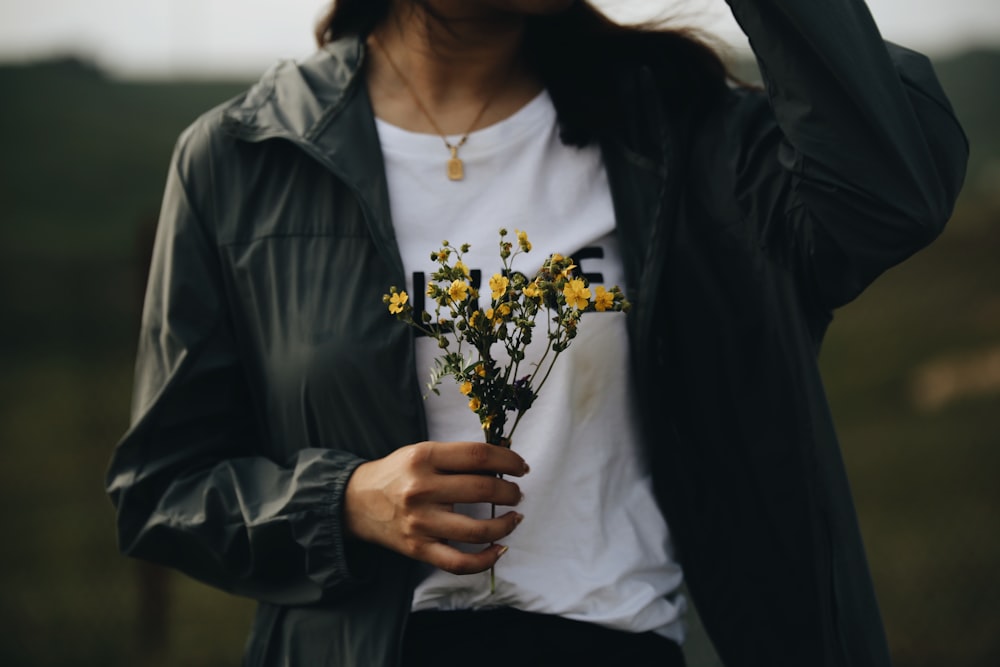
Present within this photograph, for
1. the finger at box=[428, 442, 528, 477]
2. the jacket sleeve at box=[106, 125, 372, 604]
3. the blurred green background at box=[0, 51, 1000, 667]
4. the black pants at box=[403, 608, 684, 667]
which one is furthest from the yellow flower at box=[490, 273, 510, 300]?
the blurred green background at box=[0, 51, 1000, 667]

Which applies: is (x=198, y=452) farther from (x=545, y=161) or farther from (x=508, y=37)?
(x=508, y=37)

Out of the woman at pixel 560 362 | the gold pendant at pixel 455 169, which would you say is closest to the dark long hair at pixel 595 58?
the woman at pixel 560 362

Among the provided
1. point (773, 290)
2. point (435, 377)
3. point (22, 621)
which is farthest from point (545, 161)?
point (22, 621)

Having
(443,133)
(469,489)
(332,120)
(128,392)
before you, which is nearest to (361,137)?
(332,120)

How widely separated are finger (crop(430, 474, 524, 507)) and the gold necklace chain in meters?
0.66

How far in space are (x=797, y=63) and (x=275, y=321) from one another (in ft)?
3.48

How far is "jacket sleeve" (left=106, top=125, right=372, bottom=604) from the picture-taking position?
2031 millimetres

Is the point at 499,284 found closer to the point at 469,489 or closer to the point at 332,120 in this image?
the point at 469,489

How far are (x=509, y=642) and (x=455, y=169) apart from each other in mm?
918

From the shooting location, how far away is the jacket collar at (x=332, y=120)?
6.75 feet

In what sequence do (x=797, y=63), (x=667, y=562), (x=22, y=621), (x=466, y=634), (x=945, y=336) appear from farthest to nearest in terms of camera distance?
(x=945, y=336) → (x=22, y=621) → (x=667, y=562) → (x=466, y=634) → (x=797, y=63)

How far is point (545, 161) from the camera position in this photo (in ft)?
7.25

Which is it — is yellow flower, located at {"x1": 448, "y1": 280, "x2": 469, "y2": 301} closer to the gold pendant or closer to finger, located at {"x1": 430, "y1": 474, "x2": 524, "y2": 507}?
finger, located at {"x1": 430, "y1": 474, "x2": 524, "y2": 507}

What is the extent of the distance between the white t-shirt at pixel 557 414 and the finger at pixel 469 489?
0.21 metres
